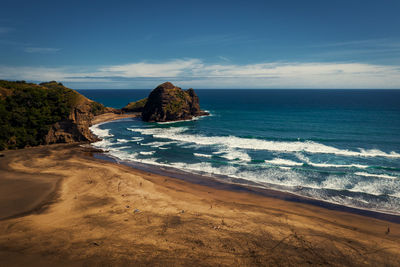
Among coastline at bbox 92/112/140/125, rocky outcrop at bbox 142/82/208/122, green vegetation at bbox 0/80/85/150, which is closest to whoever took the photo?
green vegetation at bbox 0/80/85/150

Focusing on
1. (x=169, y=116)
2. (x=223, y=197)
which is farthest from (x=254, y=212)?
(x=169, y=116)

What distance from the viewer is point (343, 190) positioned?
2166 cm

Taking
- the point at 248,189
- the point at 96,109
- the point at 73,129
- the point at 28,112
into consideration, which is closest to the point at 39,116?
the point at 28,112

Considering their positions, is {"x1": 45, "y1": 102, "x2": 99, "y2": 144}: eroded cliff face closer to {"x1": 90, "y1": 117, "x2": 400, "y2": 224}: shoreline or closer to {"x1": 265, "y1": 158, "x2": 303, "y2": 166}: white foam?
{"x1": 90, "y1": 117, "x2": 400, "y2": 224}: shoreline

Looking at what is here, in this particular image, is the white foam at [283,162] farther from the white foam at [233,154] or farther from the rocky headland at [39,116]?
the rocky headland at [39,116]

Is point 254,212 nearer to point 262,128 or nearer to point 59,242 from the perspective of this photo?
point 59,242

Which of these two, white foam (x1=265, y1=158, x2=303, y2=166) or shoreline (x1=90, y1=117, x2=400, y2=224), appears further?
white foam (x1=265, y1=158, x2=303, y2=166)

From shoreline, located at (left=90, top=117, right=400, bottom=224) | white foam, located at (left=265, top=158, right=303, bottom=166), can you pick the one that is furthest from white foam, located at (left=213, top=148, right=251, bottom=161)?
shoreline, located at (left=90, top=117, right=400, bottom=224)

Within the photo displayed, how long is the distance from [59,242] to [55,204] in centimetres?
668

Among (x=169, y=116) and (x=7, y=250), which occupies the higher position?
(x=169, y=116)

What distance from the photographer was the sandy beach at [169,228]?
11.3m

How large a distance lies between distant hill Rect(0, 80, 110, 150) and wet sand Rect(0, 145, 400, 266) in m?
15.9

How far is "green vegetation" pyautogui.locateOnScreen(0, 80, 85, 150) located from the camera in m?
34.6

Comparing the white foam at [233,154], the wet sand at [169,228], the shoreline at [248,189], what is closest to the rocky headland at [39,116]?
the shoreline at [248,189]
